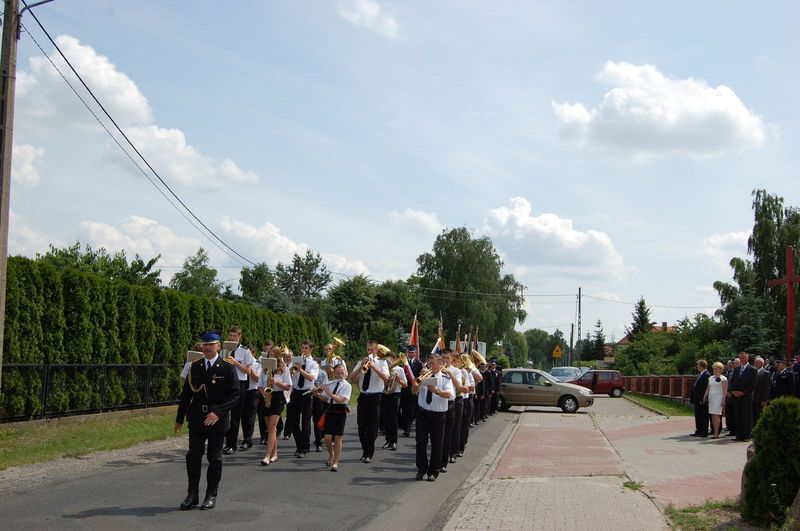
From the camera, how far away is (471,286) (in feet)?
219

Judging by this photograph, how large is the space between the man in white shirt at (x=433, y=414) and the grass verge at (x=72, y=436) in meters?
5.17

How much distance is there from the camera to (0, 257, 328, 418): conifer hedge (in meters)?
15.1

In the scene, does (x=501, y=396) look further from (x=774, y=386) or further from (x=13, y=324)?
(x=13, y=324)

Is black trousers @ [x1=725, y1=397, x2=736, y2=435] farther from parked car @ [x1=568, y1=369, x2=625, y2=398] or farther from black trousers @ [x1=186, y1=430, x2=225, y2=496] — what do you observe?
parked car @ [x1=568, y1=369, x2=625, y2=398]

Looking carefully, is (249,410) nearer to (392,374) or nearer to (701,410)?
(392,374)

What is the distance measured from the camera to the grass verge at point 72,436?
12.3 m

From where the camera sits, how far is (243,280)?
344 ft

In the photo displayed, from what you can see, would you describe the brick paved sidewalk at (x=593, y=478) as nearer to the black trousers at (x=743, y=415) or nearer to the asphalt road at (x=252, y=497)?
the black trousers at (x=743, y=415)

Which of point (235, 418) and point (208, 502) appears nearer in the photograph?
point (208, 502)

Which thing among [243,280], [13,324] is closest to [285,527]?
[13,324]

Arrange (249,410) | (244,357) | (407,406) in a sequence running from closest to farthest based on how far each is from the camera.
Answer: (244,357)
(249,410)
(407,406)

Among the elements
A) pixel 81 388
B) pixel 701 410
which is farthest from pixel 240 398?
pixel 701 410

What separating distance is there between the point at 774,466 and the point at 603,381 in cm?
3531

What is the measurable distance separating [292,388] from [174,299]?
31.3 ft
